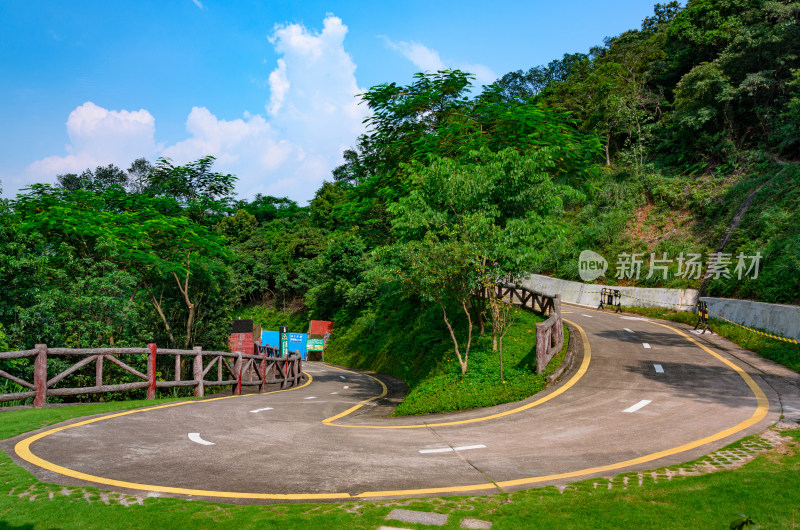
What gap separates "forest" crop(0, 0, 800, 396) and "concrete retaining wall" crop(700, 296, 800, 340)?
1.40m

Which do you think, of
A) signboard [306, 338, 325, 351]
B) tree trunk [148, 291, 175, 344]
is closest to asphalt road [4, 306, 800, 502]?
tree trunk [148, 291, 175, 344]

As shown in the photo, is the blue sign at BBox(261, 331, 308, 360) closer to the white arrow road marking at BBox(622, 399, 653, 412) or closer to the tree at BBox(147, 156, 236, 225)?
the tree at BBox(147, 156, 236, 225)

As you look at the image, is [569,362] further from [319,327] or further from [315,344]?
[319,327]

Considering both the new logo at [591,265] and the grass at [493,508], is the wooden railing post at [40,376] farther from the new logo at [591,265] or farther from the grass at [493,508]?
the new logo at [591,265]

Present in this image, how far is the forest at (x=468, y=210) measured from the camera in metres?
16.6

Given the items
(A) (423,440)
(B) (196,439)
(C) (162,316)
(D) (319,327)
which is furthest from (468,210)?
(D) (319,327)

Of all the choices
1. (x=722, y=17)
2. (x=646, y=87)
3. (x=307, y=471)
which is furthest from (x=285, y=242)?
(x=307, y=471)

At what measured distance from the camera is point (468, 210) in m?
17.2

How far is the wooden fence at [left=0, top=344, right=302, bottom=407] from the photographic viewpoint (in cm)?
1040

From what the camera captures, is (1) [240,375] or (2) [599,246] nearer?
(1) [240,375]

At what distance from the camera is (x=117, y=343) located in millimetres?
19016

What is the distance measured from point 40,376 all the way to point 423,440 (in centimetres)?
822

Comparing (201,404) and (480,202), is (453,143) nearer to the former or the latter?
Answer: (480,202)

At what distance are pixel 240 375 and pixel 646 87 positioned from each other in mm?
49684
